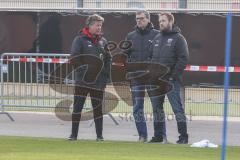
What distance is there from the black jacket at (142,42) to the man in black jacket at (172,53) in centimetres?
23

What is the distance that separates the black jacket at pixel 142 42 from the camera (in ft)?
37.6

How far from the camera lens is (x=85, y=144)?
10.9m

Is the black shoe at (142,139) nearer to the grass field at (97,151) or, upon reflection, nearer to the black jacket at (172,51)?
the grass field at (97,151)

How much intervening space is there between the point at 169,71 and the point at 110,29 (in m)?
8.69

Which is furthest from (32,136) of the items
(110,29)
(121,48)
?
(110,29)

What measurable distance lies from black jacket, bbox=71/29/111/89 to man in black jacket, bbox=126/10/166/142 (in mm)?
459

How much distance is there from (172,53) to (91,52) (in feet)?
4.09

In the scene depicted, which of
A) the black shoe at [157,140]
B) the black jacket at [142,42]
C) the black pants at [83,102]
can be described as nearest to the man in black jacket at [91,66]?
the black pants at [83,102]

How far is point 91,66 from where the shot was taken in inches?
451

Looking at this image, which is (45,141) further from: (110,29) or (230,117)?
(110,29)

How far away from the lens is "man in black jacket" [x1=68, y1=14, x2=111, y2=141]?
11281 millimetres

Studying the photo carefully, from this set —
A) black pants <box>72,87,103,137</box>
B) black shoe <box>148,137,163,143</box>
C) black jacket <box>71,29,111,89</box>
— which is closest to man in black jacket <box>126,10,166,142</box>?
black shoe <box>148,137,163,143</box>

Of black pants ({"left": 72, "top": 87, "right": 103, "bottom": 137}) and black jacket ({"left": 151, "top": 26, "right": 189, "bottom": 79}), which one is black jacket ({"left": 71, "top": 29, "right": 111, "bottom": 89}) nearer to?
black pants ({"left": 72, "top": 87, "right": 103, "bottom": 137})

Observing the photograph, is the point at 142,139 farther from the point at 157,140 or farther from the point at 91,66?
the point at 91,66
